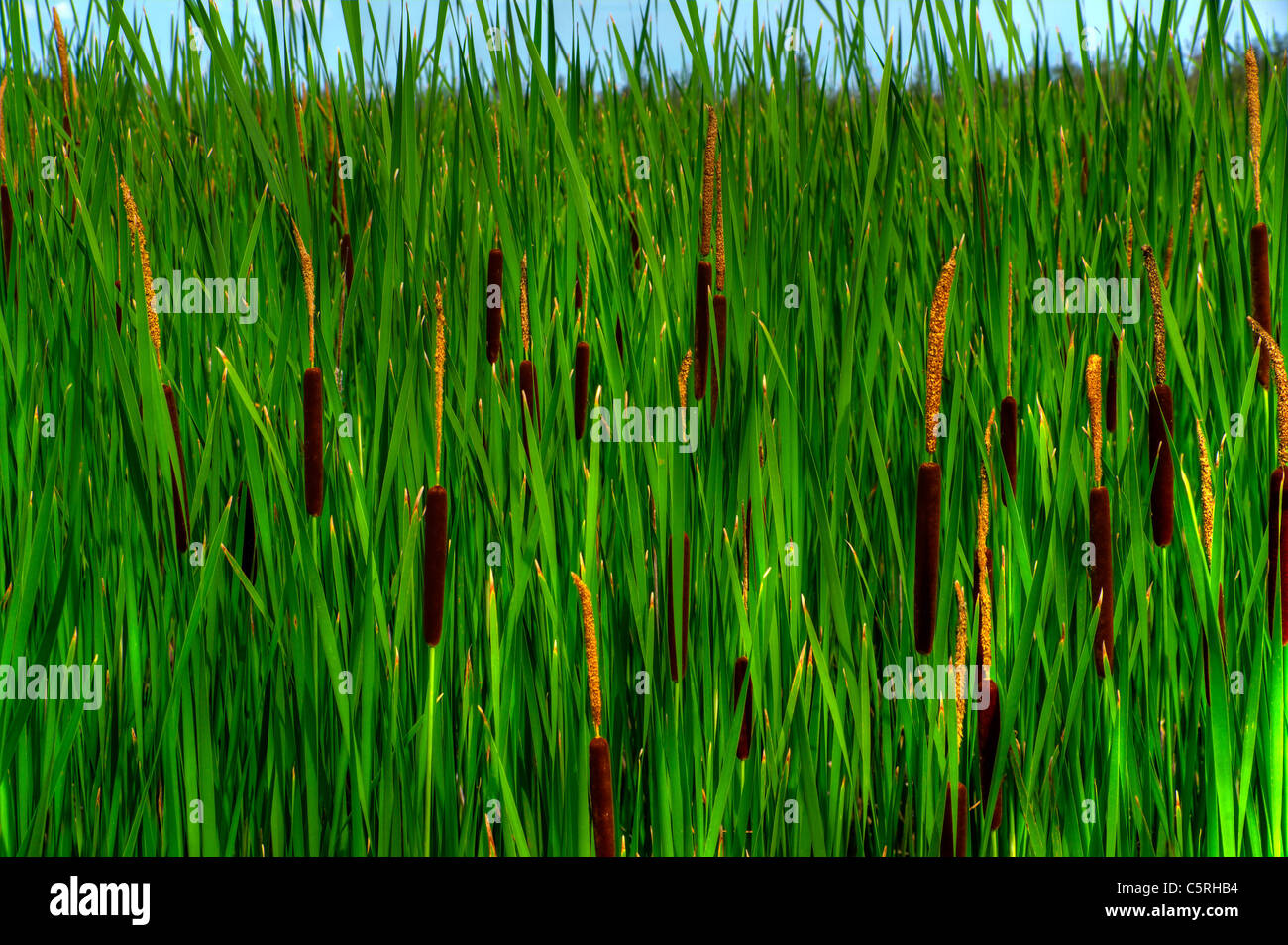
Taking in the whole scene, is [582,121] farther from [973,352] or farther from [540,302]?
[973,352]

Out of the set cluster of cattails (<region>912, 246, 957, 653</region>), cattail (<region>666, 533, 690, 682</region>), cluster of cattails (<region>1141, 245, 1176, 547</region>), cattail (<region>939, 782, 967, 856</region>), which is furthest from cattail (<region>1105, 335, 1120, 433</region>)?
cattail (<region>666, 533, 690, 682</region>)

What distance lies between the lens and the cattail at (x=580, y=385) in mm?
1509

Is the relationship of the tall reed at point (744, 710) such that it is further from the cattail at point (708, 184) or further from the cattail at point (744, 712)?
the cattail at point (708, 184)

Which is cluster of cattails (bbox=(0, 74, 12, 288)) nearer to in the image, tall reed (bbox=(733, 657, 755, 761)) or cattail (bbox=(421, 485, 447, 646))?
cattail (bbox=(421, 485, 447, 646))

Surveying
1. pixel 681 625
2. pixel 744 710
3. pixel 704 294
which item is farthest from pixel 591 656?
pixel 704 294

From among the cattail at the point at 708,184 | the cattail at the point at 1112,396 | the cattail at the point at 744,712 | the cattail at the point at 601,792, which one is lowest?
the cattail at the point at 601,792

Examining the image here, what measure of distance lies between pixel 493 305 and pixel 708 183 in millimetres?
429

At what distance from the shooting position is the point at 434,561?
54.2 inches

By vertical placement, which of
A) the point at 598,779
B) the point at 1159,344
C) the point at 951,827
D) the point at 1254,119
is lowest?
the point at 951,827

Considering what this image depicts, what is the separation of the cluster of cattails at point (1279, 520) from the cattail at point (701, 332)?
89 centimetres

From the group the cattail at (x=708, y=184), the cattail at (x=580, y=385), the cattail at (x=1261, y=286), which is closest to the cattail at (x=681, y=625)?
the cattail at (x=580, y=385)

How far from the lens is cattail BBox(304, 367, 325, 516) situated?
143 cm

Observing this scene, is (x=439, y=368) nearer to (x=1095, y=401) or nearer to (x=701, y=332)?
(x=701, y=332)
